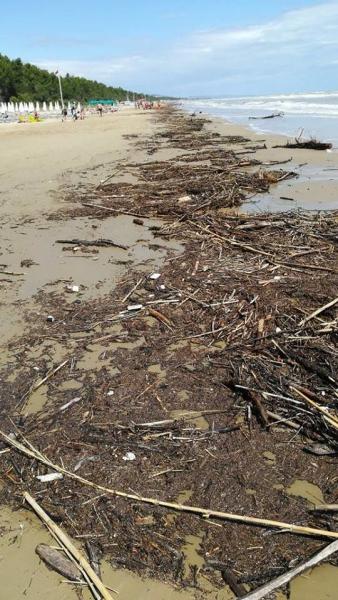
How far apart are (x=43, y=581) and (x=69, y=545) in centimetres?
18

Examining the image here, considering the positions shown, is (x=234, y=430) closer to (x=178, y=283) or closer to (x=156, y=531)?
(x=156, y=531)

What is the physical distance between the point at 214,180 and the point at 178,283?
5.81 meters

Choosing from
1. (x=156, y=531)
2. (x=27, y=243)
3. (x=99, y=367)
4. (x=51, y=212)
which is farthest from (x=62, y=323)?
(x=51, y=212)

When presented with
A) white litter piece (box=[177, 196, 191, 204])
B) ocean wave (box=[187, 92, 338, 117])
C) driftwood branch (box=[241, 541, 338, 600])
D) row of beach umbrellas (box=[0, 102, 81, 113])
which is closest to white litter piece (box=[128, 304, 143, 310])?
driftwood branch (box=[241, 541, 338, 600])

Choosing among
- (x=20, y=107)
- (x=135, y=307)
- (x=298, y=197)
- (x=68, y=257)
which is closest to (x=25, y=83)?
(x=20, y=107)

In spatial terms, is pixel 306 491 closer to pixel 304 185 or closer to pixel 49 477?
pixel 49 477

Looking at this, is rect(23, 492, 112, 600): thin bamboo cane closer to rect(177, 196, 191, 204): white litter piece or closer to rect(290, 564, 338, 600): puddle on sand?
rect(290, 564, 338, 600): puddle on sand

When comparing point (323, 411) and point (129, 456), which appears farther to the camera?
point (323, 411)

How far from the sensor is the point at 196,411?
10.2ft

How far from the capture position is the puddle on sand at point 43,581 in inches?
78.6

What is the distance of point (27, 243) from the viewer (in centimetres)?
691

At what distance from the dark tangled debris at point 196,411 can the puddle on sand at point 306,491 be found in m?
0.04

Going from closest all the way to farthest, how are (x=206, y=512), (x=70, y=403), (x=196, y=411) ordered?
(x=206, y=512), (x=196, y=411), (x=70, y=403)

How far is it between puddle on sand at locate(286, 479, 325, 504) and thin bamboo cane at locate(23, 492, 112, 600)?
3.66 feet
